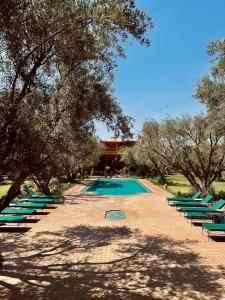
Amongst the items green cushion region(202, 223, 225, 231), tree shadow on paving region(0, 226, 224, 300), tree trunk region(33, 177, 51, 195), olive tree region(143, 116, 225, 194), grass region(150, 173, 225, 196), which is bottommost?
tree shadow on paving region(0, 226, 224, 300)

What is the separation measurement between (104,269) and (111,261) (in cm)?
77

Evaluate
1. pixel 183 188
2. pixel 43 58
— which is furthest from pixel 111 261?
pixel 183 188

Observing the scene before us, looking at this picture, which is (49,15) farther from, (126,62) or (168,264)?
(168,264)

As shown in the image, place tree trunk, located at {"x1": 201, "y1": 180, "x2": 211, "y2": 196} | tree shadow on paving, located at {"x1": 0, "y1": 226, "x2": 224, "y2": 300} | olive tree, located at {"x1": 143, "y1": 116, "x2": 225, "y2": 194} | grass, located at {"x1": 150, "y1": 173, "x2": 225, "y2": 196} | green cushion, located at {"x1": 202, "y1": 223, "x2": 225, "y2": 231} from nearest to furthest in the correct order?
1. tree shadow on paving, located at {"x1": 0, "y1": 226, "x2": 224, "y2": 300}
2. green cushion, located at {"x1": 202, "y1": 223, "x2": 225, "y2": 231}
3. olive tree, located at {"x1": 143, "y1": 116, "x2": 225, "y2": 194}
4. tree trunk, located at {"x1": 201, "y1": 180, "x2": 211, "y2": 196}
5. grass, located at {"x1": 150, "y1": 173, "x2": 225, "y2": 196}

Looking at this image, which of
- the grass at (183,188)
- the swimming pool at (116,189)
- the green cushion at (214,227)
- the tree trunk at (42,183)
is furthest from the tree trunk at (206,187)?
the tree trunk at (42,183)

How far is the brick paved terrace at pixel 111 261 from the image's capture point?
7.99 meters

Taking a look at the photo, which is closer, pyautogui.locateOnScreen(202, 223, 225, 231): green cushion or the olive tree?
pyautogui.locateOnScreen(202, 223, 225, 231): green cushion

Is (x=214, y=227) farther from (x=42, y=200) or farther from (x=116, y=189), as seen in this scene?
(x=116, y=189)

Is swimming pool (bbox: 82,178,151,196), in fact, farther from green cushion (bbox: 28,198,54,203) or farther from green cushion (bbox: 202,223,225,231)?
green cushion (bbox: 202,223,225,231)

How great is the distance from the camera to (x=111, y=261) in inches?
401

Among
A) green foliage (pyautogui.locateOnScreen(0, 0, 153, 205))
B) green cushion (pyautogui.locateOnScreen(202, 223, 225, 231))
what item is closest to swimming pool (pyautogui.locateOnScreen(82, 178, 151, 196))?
green cushion (pyautogui.locateOnScreen(202, 223, 225, 231))

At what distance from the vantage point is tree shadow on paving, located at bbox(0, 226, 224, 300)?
7.90m

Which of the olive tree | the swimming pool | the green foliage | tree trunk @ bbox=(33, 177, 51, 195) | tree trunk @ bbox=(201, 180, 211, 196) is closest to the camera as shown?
the green foliage

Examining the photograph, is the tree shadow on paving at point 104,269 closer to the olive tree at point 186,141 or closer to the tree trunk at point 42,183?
the tree trunk at point 42,183
